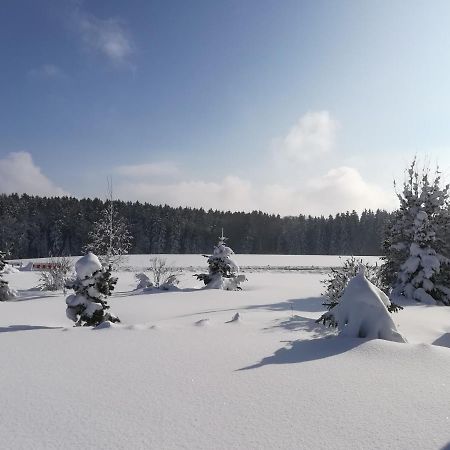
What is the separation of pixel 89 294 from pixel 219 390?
7636 mm

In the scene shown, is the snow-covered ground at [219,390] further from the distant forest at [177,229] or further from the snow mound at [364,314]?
the distant forest at [177,229]

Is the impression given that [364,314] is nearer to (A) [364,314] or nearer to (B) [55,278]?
(A) [364,314]

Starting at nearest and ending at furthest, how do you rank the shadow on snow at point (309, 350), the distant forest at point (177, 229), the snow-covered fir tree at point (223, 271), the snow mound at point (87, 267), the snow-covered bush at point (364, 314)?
the shadow on snow at point (309, 350), the snow-covered bush at point (364, 314), the snow mound at point (87, 267), the snow-covered fir tree at point (223, 271), the distant forest at point (177, 229)

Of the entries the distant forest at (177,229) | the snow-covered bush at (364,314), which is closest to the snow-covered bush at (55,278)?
the snow-covered bush at (364,314)

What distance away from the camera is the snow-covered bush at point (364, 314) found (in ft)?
23.0

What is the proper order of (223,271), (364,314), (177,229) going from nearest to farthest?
(364,314)
(223,271)
(177,229)

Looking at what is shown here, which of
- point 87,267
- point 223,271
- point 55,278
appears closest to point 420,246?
point 223,271

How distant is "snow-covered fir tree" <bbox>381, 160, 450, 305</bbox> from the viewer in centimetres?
1757

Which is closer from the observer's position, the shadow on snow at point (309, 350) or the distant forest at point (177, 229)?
the shadow on snow at point (309, 350)

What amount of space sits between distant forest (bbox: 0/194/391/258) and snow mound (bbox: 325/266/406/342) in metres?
72.2

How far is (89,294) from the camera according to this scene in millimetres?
11258

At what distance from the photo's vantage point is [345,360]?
19.4ft

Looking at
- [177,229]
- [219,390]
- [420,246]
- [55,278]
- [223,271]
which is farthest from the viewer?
[177,229]

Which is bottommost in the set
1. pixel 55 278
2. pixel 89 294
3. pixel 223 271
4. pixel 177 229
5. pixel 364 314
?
pixel 55 278
